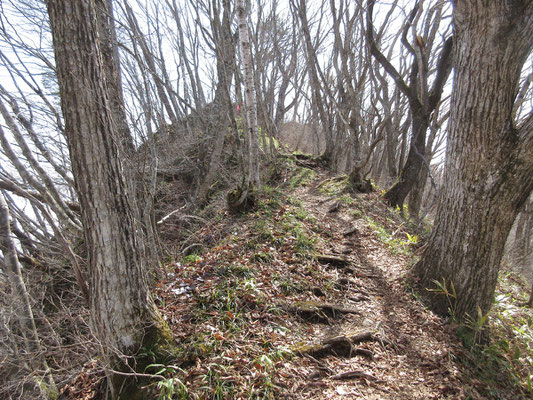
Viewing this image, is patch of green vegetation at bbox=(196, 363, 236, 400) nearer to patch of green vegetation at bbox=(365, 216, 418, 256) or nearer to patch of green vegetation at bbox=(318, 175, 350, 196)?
patch of green vegetation at bbox=(365, 216, 418, 256)

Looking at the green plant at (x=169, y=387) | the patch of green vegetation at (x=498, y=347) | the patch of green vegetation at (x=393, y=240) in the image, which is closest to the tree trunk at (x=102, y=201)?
the green plant at (x=169, y=387)

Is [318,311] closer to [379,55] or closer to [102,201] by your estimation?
[102,201]

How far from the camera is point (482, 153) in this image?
9.11 ft

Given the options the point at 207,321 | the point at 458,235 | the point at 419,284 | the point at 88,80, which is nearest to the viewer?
the point at 88,80

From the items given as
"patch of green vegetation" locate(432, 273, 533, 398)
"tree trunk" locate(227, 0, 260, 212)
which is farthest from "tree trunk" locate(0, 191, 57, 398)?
"patch of green vegetation" locate(432, 273, 533, 398)

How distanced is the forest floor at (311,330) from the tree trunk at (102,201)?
331 mm

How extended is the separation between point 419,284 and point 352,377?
1.71m

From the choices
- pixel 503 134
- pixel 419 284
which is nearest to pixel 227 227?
pixel 419 284

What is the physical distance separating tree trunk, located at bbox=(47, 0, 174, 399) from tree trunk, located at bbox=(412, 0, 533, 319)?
322 centimetres

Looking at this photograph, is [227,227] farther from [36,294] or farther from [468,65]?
[468,65]

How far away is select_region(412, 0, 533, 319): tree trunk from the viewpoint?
8.55ft

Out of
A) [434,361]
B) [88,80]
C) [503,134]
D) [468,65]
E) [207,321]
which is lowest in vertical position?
[434,361]

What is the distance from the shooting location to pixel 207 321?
109 inches

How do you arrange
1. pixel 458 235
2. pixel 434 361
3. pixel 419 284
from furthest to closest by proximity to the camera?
1. pixel 419 284
2. pixel 458 235
3. pixel 434 361
